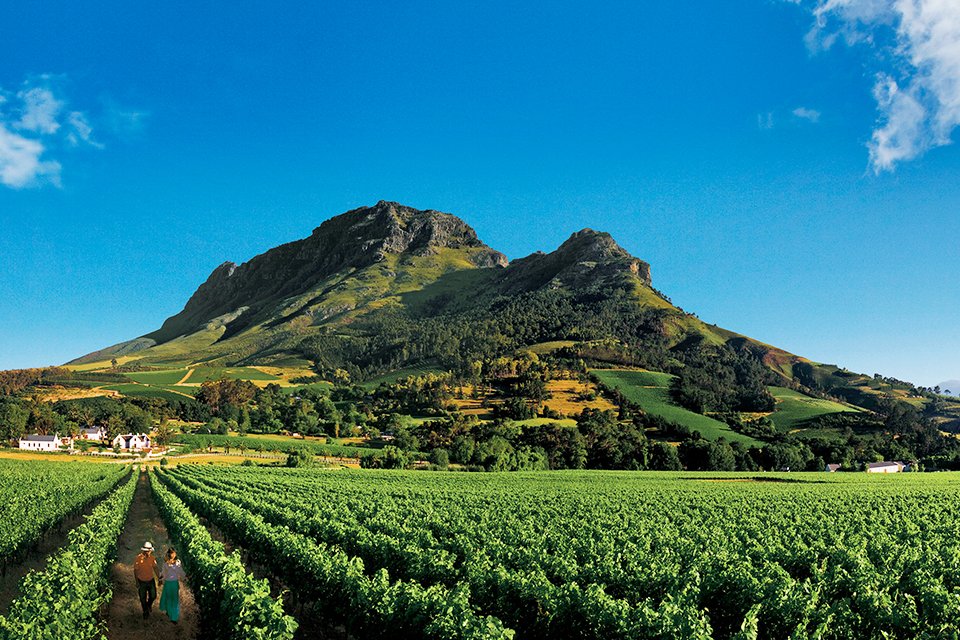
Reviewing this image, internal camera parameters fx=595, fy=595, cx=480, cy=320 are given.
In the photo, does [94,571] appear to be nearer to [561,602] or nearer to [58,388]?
[561,602]

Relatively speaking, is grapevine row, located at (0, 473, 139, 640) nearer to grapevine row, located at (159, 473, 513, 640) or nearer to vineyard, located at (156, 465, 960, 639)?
grapevine row, located at (159, 473, 513, 640)

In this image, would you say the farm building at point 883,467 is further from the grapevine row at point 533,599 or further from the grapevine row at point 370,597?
the grapevine row at point 370,597

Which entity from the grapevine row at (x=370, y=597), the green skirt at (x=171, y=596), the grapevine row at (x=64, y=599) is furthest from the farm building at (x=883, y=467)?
the grapevine row at (x=64, y=599)

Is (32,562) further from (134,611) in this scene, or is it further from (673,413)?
(673,413)

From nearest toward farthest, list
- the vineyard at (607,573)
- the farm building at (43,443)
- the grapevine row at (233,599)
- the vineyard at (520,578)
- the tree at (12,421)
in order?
the grapevine row at (233,599), the vineyard at (520,578), the vineyard at (607,573), the tree at (12,421), the farm building at (43,443)

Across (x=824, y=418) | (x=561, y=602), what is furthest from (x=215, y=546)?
(x=824, y=418)

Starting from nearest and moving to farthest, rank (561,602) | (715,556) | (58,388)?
1. (561,602)
2. (715,556)
3. (58,388)

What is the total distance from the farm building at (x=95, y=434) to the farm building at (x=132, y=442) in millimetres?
16146

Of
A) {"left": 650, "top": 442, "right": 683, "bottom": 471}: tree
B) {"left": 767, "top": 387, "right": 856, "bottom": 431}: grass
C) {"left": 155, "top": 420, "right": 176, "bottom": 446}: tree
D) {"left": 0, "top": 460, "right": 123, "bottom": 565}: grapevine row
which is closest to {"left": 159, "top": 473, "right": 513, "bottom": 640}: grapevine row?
{"left": 0, "top": 460, "right": 123, "bottom": 565}: grapevine row

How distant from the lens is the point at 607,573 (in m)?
16.9

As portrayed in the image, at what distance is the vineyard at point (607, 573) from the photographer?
12.9 meters

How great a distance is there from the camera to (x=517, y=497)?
1970 inches

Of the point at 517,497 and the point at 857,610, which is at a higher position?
the point at 857,610

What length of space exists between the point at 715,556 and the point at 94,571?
1885cm
